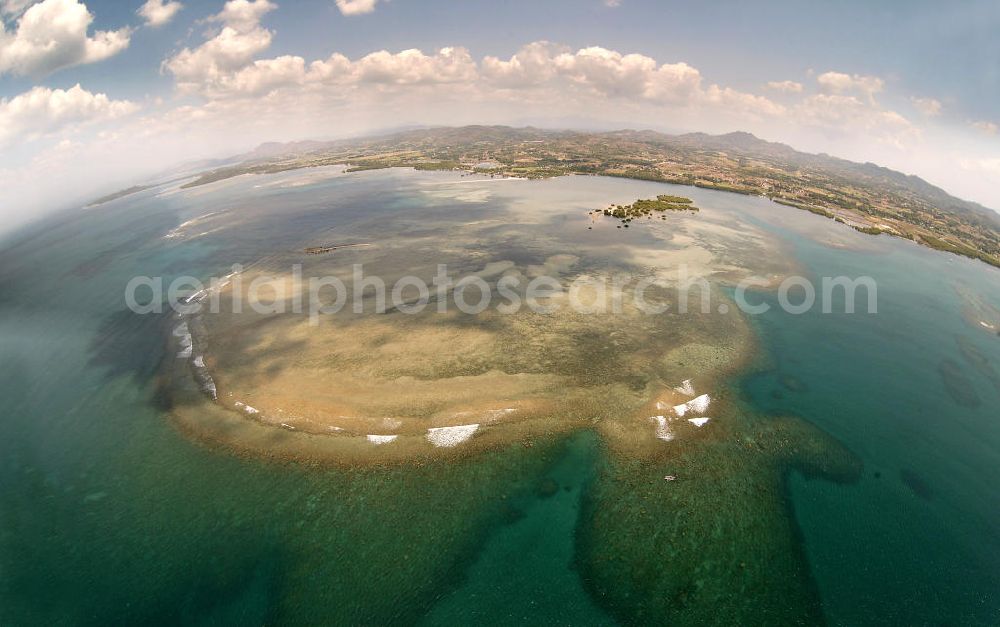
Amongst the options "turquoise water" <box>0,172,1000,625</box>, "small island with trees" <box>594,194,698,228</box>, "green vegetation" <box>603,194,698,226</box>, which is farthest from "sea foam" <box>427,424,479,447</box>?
"green vegetation" <box>603,194,698,226</box>

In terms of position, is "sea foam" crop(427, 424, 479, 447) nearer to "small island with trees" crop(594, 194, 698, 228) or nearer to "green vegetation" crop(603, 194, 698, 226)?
"small island with trees" crop(594, 194, 698, 228)

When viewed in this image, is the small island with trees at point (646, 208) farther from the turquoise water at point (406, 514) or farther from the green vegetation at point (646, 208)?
the turquoise water at point (406, 514)

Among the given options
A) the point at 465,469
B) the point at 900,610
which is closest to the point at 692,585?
the point at 900,610

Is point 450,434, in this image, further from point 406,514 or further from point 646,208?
point 646,208

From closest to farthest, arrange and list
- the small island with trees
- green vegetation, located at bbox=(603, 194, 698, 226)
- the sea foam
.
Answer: the sea foam → the small island with trees → green vegetation, located at bbox=(603, 194, 698, 226)

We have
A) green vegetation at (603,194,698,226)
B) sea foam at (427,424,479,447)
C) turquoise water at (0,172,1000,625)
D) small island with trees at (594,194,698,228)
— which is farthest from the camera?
green vegetation at (603,194,698,226)

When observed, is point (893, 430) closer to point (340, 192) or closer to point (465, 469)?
point (465, 469)

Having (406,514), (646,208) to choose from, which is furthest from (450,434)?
(646,208)

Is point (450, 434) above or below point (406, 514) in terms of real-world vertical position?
above

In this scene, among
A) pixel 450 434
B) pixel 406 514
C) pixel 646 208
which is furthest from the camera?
pixel 646 208
